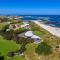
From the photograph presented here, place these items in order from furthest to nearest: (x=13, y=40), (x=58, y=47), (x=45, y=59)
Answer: (x=13, y=40) → (x=58, y=47) → (x=45, y=59)

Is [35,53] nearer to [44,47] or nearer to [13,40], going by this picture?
[44,47]

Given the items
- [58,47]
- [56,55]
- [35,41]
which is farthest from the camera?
[35,41]

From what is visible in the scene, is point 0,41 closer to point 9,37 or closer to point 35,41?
point 9,37

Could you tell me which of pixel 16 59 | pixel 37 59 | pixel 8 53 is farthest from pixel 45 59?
pixel 8 53

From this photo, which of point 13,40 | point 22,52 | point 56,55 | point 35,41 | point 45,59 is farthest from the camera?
point 13,40

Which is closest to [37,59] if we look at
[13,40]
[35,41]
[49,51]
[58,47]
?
[49,51]

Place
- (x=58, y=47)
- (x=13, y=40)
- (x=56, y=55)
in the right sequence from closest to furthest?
(x=56, y=55)
(x=58, y=47)
(x=13, y=40)

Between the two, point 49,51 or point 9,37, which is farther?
point 9,37

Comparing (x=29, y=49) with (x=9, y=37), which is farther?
(x=9, y=37)
